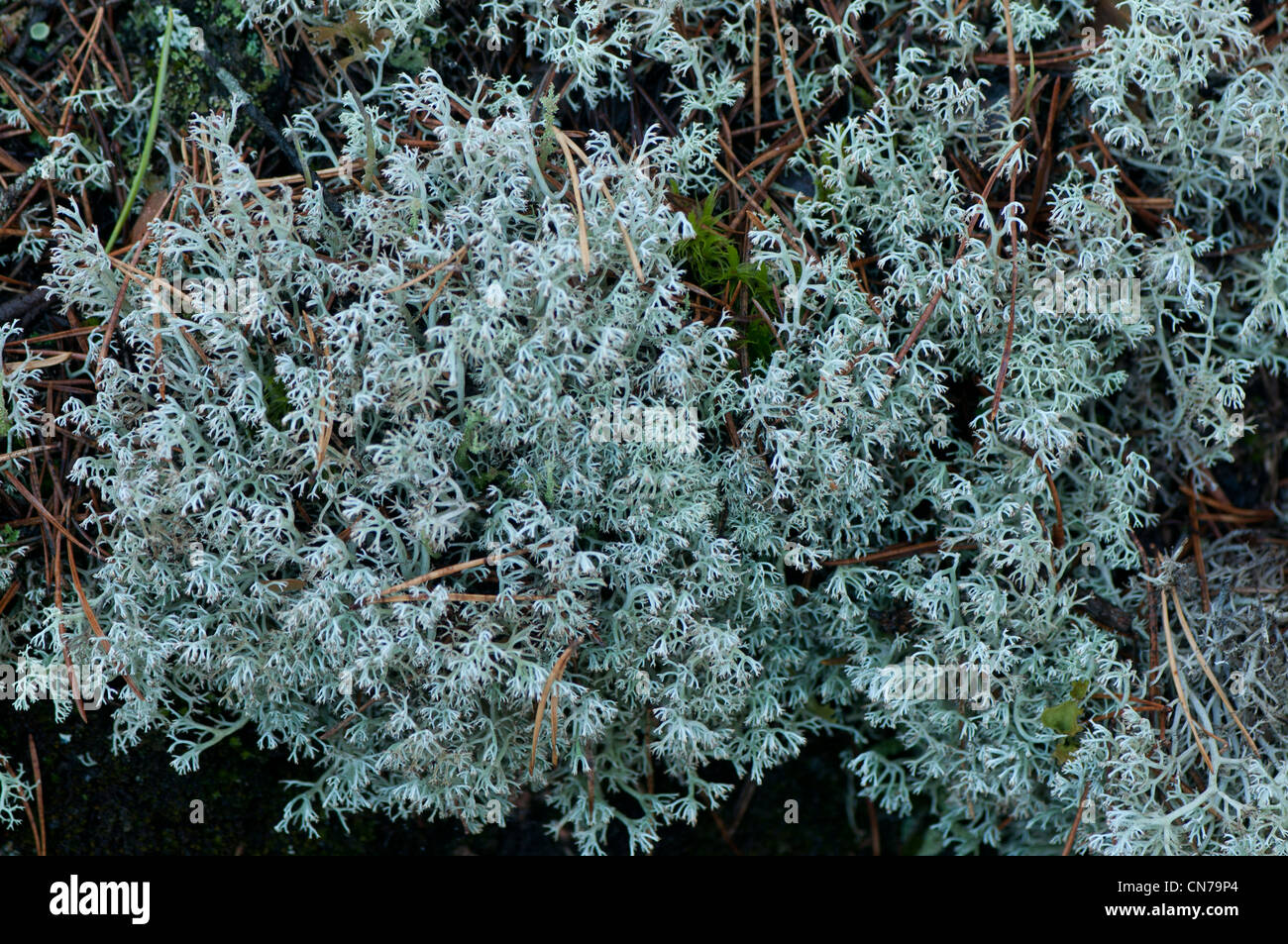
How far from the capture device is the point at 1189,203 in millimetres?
2959

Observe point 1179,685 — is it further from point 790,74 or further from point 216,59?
point 216,59

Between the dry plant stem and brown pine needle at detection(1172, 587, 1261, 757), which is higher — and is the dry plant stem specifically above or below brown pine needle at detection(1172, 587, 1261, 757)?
below

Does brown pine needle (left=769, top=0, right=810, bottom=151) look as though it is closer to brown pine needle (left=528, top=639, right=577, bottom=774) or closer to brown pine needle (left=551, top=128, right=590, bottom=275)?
brown pine needle (left=551, top=128, right=590, bottom=275)

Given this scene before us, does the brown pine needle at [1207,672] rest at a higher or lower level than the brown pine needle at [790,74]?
lower

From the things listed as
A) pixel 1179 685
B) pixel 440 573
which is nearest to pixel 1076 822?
pixel 1179 685

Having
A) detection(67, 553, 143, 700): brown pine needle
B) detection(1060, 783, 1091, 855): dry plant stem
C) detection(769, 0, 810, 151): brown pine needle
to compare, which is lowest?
detection(1060, 783, 1091, 855): dry plant stem

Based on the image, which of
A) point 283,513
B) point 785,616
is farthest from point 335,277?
point 785,616

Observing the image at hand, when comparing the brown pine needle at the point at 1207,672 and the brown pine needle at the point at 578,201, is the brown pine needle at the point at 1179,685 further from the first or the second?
the brown pine needle at the point at 578,201

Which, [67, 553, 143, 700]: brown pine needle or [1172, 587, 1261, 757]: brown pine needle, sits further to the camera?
[1172, 587, 1261, 757]: brown pine needle

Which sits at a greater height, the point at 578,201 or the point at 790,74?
the point at 790,74

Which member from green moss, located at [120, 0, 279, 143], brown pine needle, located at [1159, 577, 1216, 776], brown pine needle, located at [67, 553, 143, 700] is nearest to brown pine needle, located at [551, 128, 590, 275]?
green moss, located at [120, 0, 279, 143]

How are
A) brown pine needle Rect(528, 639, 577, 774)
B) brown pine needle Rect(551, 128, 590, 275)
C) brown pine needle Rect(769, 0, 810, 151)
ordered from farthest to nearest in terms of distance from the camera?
brown pine needle Rect(769, 0, 810, 151) < brown pine needle Rect(528, 639, 577, 774) < brown pine needle Rect(551, 128, 590, 275)

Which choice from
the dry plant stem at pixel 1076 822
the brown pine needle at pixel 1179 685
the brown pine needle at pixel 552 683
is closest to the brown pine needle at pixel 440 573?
the brown pine needle at pixel 552 683

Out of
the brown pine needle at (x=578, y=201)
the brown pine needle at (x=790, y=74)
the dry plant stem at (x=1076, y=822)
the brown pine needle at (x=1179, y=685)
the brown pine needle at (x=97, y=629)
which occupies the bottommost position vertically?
the dry plant stem at (x=1076, y=822)
